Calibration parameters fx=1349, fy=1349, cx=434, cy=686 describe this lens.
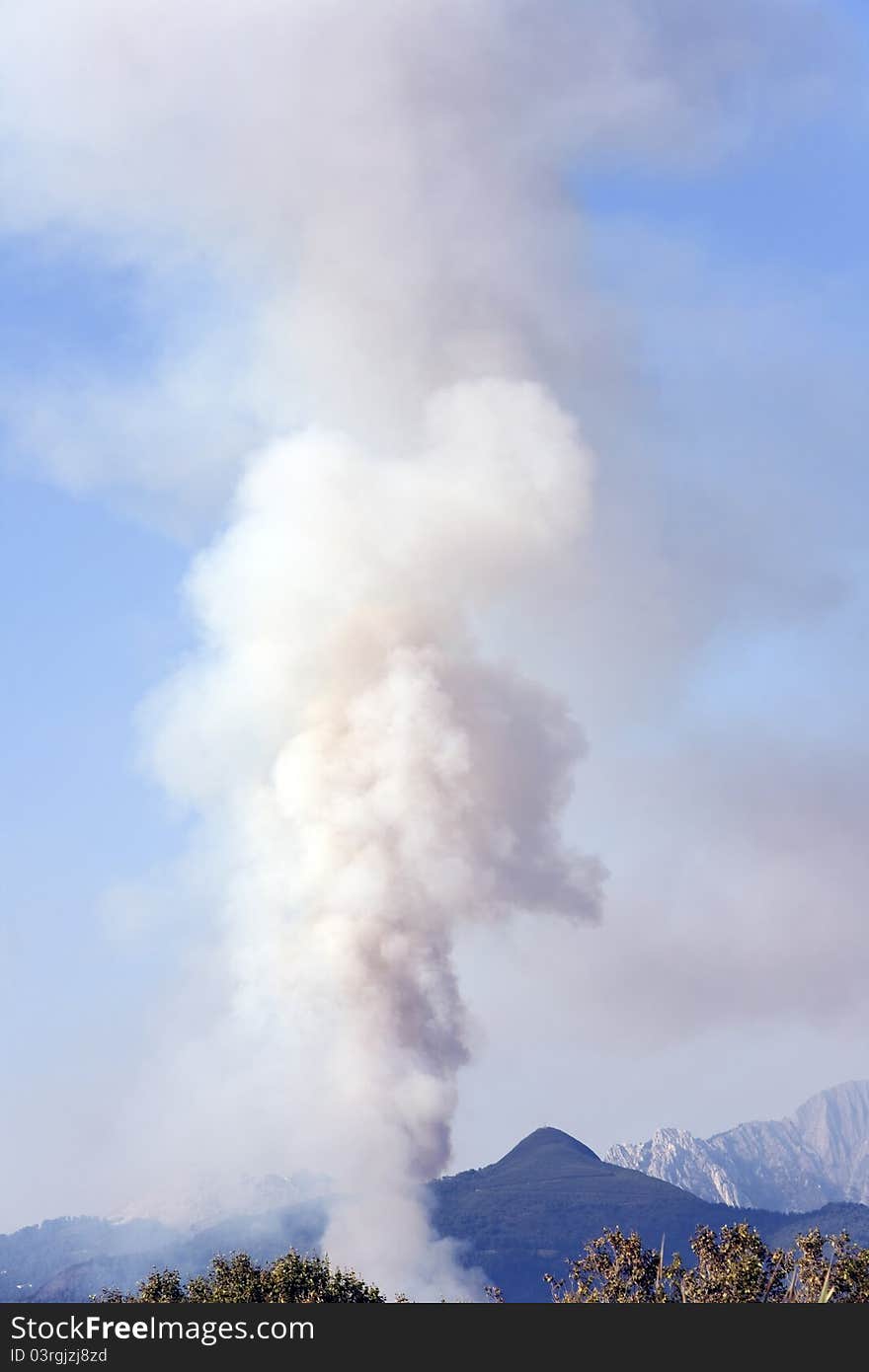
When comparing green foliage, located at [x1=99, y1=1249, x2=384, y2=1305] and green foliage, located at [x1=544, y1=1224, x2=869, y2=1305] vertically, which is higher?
green foliage, located at [x1=99, y1=1249, x2=384, y2=1305]

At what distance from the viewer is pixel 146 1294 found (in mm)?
84250

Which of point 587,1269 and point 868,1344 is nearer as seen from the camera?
point 868,1344

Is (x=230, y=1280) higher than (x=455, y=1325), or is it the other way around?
(x=230, y=1280)

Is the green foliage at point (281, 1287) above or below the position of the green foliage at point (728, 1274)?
above

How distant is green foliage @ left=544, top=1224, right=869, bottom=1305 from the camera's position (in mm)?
64938

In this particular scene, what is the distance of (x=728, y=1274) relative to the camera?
65188mm

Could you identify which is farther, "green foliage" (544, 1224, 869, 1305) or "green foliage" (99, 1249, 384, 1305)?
"green foliage" (99, 1249, 384, 1305)

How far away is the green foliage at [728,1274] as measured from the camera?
64.9 metres

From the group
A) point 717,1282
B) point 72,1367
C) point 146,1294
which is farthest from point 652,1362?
point 146,1294

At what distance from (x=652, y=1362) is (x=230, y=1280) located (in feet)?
149

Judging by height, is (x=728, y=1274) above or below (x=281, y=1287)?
below

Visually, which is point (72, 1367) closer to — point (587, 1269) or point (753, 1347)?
point (753, 1347)

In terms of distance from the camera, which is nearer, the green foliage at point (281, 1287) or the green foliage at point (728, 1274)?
the green foliage at point (728, 1274)

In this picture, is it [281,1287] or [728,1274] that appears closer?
[728,1274]
